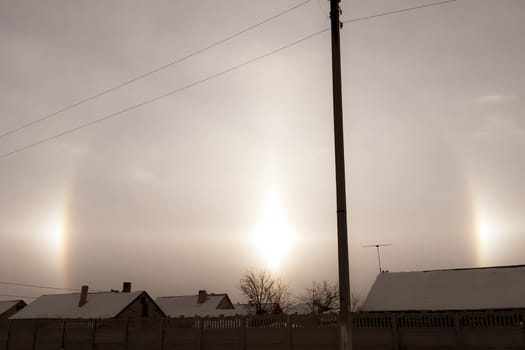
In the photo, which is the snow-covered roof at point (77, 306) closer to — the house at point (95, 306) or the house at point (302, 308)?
the house at point (95, 306)

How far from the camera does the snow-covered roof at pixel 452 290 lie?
3478 cm

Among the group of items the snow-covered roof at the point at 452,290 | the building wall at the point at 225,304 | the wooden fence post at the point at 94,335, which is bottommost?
the wooden fence post at the point at 94,335

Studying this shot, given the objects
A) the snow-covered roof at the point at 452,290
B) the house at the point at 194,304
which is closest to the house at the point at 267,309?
the house at the point at 194,304

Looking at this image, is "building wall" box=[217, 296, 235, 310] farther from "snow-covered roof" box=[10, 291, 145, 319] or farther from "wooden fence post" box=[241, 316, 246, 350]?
"wooden fence post" box=[241, 316, 246, 350]

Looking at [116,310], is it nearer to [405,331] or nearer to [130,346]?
[130,346]

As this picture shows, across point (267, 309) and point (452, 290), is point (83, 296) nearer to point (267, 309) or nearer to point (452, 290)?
→ point (267, 309)

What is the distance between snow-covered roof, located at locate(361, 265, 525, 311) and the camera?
114 ft

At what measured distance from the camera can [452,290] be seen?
37062mm

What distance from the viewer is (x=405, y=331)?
2541cm

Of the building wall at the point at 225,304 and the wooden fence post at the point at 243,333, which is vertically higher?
the building wall at the point at 225,304

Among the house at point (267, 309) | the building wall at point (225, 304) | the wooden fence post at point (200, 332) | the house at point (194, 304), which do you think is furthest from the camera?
the building wall at point (225, 304)

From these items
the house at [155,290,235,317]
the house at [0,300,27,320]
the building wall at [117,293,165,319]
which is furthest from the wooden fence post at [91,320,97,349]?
the house at [0,300,27,320]

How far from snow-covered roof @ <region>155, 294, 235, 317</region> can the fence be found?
1245 inches

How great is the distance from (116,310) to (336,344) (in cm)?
3704
